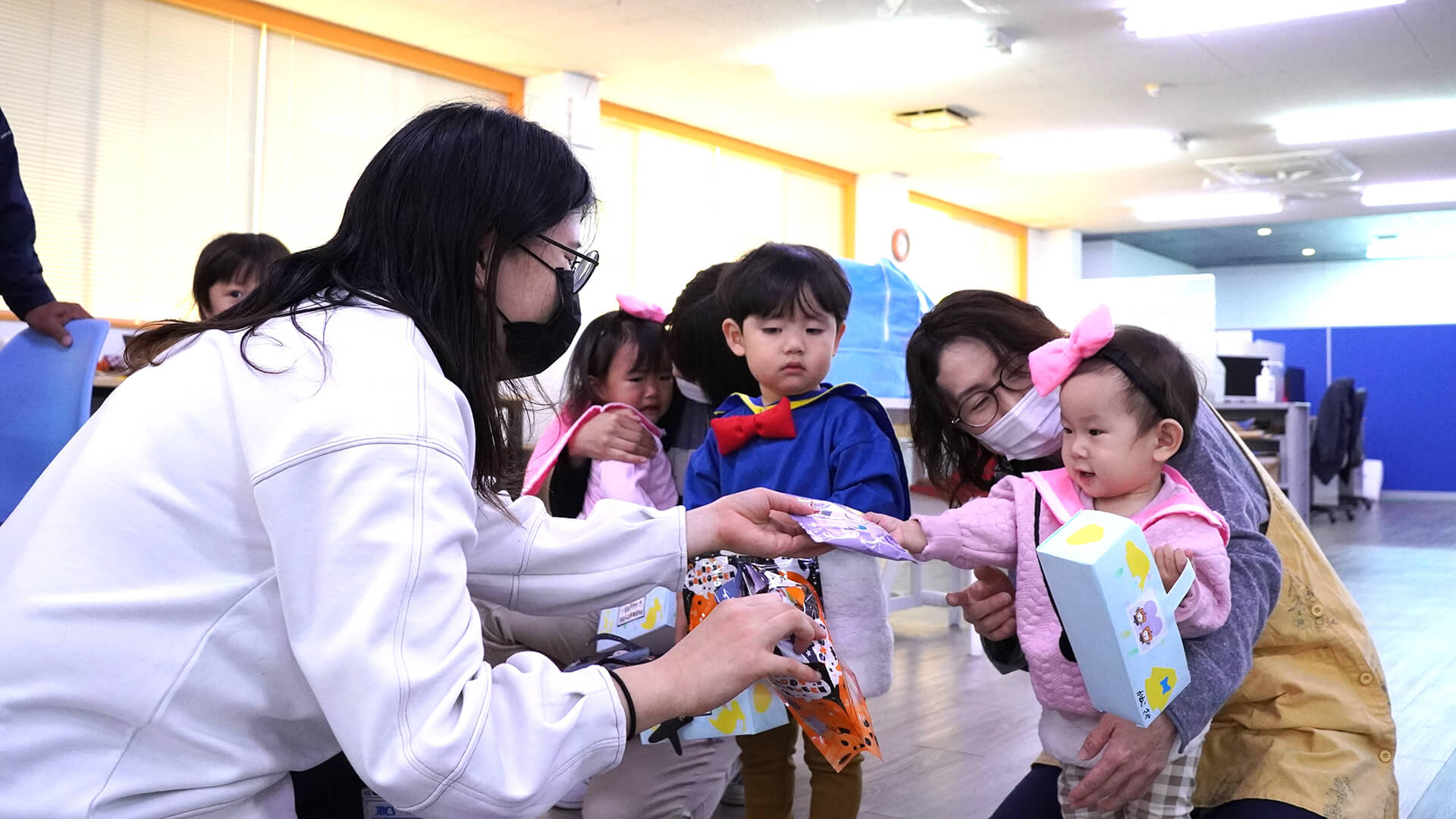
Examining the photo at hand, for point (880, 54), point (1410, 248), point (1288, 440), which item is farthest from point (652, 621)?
point (1410, 248)

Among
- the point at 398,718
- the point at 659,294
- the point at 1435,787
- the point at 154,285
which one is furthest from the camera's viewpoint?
the point at 659,294

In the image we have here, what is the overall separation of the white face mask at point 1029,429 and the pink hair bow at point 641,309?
0.85 metres

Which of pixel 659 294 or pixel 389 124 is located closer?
pixel 389 124

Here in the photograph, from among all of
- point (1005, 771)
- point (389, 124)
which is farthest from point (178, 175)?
point (1005, 771)

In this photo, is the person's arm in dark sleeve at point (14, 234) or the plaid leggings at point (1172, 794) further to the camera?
the person's arm in dark sleeve at point (14, 234)

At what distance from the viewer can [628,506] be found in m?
1.30

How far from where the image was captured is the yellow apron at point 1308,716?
4.36 feet

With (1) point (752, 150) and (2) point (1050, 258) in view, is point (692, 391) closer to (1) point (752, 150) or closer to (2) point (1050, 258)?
(1) point (752, 150)

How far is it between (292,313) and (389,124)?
21.0ft

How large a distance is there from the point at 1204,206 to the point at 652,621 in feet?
37.8

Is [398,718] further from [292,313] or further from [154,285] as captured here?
[154,285]

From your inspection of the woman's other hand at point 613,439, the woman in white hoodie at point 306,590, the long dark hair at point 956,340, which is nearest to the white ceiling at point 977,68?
the woman's other hand at point 613,439

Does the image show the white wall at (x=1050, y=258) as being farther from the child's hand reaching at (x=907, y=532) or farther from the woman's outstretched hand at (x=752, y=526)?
the woman's outstretched hand at (x=752, y=526)

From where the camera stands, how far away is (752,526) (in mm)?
1350
